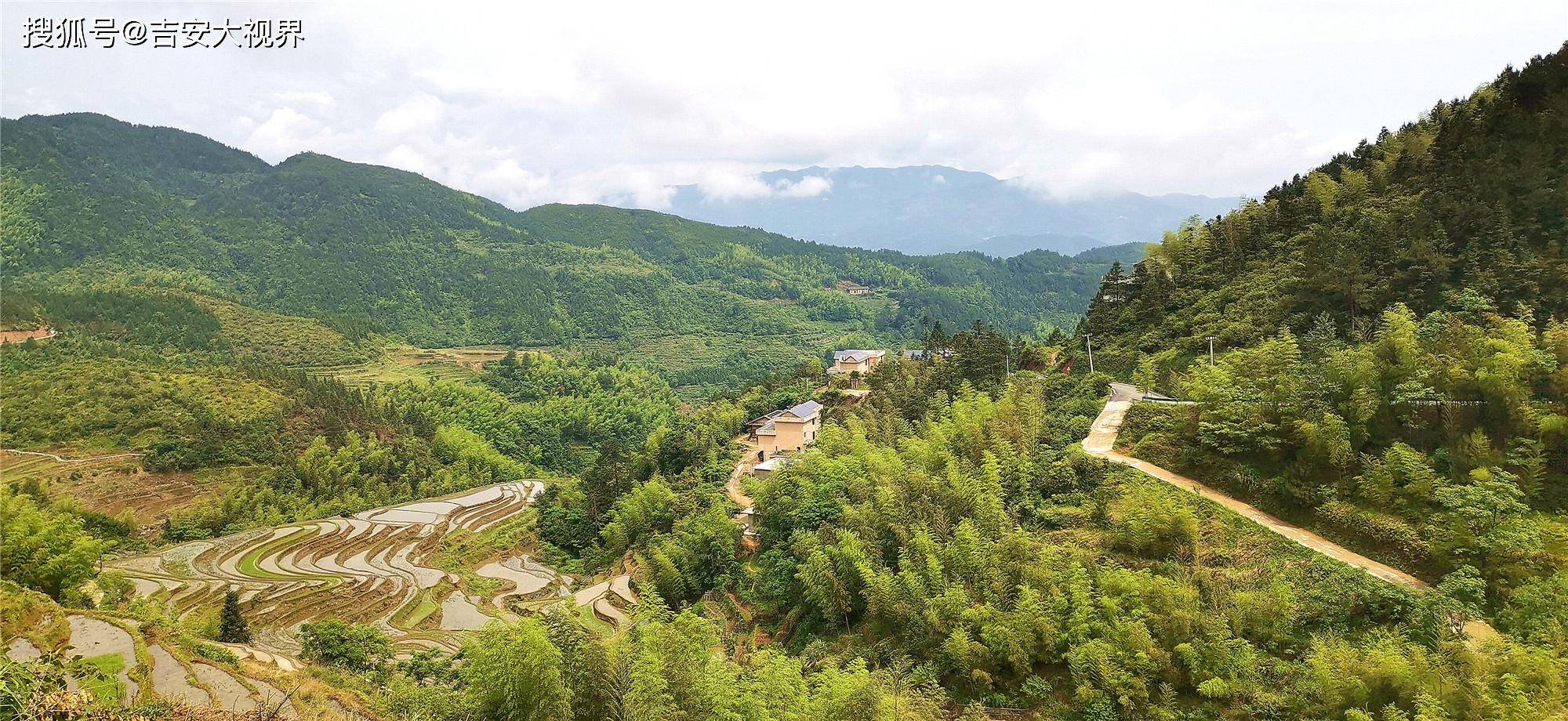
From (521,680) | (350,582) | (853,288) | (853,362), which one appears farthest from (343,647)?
(853,288)

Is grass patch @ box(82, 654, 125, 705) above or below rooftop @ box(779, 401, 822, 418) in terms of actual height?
below

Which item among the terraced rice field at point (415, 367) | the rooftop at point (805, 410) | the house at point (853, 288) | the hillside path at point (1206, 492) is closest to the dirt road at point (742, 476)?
the rooftop at point (805, 410)

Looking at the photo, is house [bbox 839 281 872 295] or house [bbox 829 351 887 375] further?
house [bbox 839 281 872 295]

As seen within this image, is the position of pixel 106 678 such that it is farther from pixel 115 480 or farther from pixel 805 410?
pixel 115 480

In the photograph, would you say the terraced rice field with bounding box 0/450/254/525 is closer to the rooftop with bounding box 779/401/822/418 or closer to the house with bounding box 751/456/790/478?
the house with bounding box 751/456/790/478

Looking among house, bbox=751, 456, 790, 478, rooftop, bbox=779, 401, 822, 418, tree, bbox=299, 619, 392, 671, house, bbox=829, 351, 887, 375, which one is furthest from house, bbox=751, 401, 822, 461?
tree, bbox=299, 619, 392, 671

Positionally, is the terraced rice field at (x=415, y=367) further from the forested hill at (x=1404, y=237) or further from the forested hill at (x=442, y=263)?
the forested hill at (x=1404, y=237)
